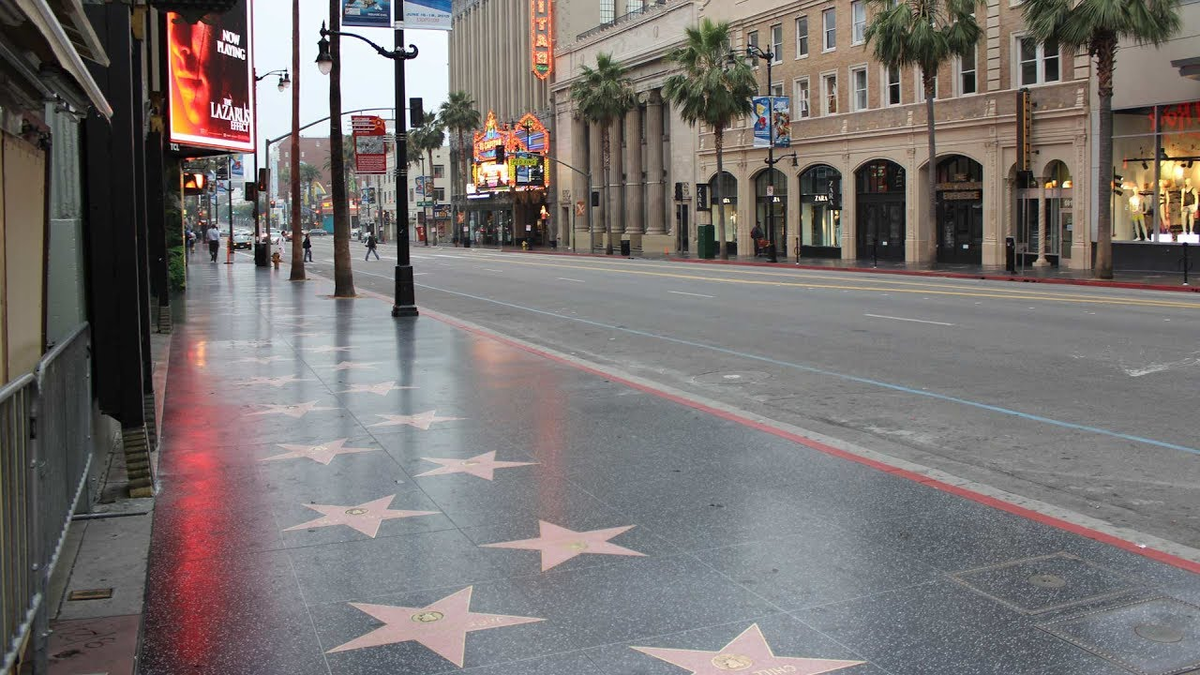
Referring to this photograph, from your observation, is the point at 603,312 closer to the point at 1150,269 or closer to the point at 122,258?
the point at 122,258

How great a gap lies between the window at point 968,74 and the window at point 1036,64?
7.66ft

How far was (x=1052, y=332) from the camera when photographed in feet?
54.5

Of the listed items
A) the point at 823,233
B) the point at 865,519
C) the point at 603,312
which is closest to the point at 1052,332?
the point at 603,312

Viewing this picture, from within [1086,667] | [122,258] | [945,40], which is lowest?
[1086,667]

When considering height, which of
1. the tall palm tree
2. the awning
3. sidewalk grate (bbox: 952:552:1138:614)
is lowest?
sidewalk grate (bbox: 952:552:1138:614)

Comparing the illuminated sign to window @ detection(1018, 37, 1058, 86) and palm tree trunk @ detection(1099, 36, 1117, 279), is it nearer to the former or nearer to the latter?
window @ detection(1018, 37, 1058, 86)

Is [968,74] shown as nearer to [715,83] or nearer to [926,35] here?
[926,35]

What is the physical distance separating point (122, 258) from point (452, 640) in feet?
13.2

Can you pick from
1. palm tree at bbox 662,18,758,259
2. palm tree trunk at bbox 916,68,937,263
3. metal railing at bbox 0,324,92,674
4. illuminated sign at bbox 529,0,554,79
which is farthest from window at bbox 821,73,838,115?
metal railing at bbox 0,324,92,674

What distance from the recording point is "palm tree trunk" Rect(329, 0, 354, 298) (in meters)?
26.2

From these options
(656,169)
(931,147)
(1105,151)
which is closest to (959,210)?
(931,147)

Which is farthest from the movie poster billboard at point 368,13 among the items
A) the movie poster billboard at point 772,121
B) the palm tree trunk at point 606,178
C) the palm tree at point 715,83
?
the palm tree trunk at point 606,178

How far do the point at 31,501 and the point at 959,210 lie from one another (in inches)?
1705

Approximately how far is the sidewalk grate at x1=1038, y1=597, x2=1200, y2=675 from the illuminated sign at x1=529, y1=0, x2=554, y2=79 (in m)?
80.5
